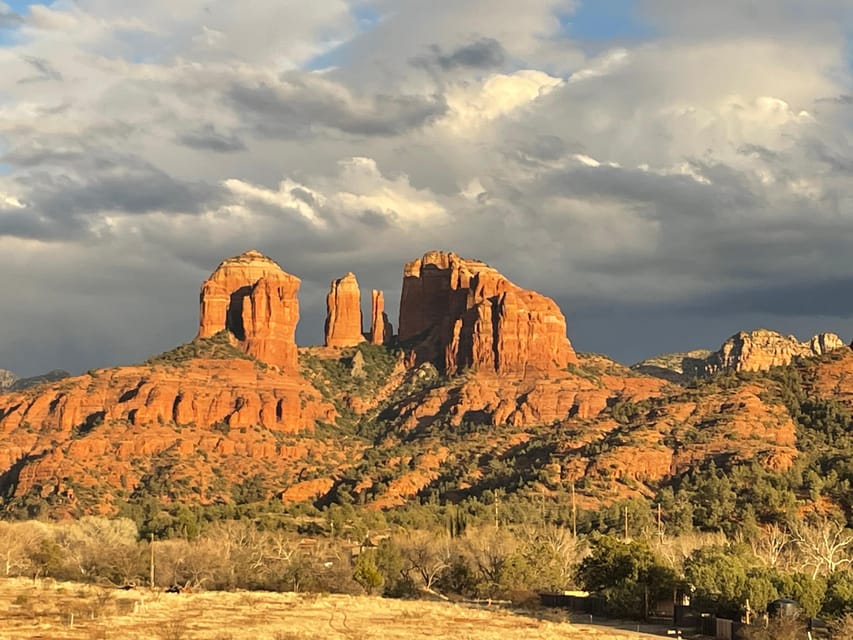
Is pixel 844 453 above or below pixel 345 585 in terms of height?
above

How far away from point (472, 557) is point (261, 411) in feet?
331

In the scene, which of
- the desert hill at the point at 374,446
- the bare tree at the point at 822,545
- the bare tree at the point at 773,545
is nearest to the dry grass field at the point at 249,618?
the bare tree at the point at 822,545

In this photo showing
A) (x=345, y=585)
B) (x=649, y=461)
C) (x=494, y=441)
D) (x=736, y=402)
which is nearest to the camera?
(x=345, y=585)

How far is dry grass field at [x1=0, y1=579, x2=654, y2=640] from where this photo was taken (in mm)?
61719

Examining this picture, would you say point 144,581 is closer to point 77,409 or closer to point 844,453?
point 844,453

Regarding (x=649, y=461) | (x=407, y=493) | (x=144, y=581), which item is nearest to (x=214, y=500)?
(x=407, y=493)

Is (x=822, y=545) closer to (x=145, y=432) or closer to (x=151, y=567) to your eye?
(x=151, y=567)

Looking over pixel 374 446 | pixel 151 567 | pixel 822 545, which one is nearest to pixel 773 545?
pixel 822 545

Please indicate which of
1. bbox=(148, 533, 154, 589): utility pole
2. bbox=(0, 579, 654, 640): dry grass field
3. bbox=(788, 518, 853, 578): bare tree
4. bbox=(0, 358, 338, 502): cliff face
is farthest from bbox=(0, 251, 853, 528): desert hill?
bbox=(0, 579, 654, 640): dry grass field

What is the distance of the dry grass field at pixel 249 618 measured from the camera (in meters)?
61.7

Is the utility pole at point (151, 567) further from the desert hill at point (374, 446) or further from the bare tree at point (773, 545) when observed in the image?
the desert hill at point (374, 446)

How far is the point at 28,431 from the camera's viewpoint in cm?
18662

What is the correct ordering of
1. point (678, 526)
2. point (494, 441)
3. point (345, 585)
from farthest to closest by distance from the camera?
point (494, 441), point (678, 526), point (345, 585)

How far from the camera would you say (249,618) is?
6938cm
